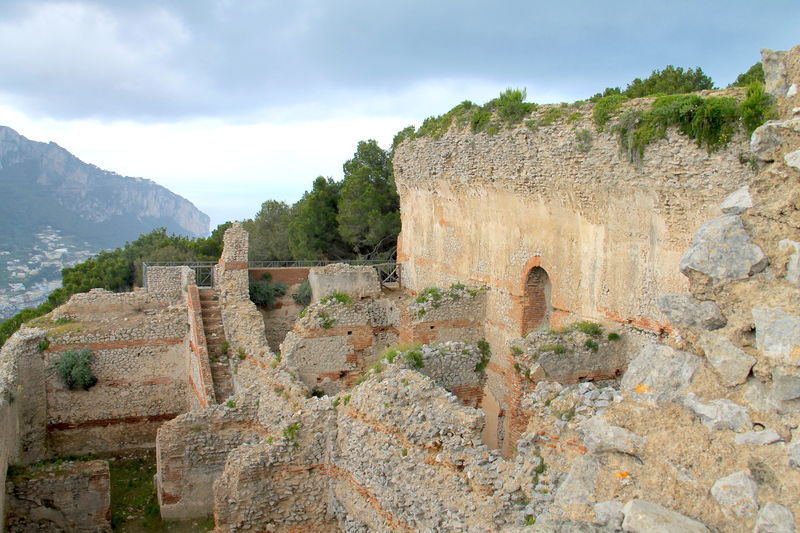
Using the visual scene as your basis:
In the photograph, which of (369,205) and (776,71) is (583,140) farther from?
(369,205)

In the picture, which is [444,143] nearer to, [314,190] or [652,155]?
[652,155]

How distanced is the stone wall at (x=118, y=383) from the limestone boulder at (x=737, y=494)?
1293cm

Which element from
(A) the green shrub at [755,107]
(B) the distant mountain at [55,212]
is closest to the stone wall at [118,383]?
(A) the green shrub at [755,107]

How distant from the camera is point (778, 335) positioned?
397 centimetres

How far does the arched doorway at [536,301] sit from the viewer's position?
12.5m

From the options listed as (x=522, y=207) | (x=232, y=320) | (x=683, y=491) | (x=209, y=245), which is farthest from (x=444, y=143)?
(x=209, y=245)

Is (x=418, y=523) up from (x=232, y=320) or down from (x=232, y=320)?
down

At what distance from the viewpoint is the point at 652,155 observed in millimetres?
9109

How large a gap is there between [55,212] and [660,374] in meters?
70.2

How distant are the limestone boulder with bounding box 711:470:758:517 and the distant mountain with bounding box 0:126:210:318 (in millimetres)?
42847

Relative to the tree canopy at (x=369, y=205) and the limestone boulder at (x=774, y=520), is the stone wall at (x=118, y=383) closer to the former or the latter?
the tree canopy at (x=369, y=205)

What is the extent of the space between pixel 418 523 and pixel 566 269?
5984 mm

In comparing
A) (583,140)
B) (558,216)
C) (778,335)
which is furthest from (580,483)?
(558,216)

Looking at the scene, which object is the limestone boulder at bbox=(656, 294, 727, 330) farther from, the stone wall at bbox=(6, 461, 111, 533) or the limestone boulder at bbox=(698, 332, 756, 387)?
the stone wall at bbox=(6, 461, 111, 533)
